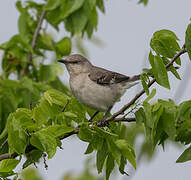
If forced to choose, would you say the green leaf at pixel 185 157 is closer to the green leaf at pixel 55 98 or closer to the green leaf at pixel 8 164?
the green leaf at pixel 55 98

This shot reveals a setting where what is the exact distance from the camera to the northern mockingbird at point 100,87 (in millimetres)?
6191

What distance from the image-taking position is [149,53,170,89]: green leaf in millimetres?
4102

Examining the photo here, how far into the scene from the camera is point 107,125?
4887mm

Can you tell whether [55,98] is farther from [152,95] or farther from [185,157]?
[185,157]

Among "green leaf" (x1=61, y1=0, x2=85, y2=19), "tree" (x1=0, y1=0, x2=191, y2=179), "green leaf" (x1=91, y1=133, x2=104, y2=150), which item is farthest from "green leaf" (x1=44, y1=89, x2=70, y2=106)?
"green leaf" (x1=61, y1=0, x2=85, y2=19)

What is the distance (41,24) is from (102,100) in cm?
214

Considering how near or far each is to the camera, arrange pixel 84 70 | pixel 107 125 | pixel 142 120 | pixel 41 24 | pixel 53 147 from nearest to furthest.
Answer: pixel 53 147 → pixel 142 120 → pixel 107 125 → pixel 84 70 → pixel 41 24

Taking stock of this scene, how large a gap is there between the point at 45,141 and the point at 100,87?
2378 mm

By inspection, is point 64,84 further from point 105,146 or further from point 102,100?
point 105,146

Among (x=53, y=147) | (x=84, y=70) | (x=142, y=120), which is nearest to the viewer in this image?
(x=53, y=147)

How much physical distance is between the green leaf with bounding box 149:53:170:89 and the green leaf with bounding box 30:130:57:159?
1013 millimetres

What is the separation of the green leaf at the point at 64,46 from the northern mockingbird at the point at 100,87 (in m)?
0.98

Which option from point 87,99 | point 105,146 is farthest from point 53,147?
point 87,99

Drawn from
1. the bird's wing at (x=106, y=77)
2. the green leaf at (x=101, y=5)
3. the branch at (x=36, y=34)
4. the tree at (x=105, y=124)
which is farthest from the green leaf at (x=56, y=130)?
the green leaf at (x=101, y=5)
